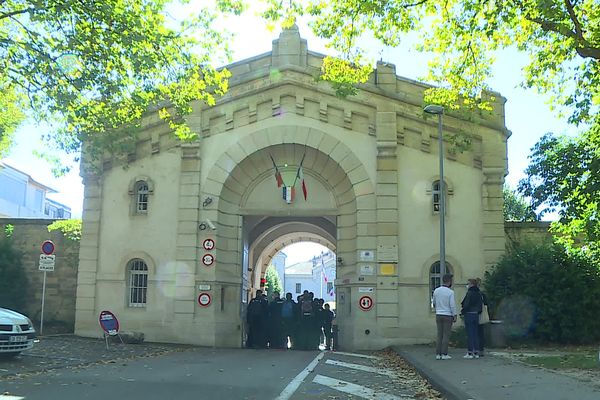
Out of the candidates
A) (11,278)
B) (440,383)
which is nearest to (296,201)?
(11,278)

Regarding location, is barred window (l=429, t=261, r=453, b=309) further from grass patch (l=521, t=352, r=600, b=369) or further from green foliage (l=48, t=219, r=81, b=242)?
green foliage (l=48, t=219, r=81, b=242)

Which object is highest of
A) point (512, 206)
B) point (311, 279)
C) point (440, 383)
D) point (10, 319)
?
point (512, 206)

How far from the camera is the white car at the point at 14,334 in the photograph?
11789 millimetres

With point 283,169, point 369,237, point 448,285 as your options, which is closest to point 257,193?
point 283,169

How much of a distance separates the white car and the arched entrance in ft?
24.9

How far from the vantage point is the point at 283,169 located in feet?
66.8

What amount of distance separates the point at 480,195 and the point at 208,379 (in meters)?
11.5

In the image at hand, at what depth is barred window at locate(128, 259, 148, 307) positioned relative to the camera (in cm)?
1948

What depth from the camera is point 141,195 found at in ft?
65.8

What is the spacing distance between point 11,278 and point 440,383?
16356 millimetres

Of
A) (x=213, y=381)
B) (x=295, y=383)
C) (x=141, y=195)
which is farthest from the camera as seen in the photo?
(x=141, y=195)

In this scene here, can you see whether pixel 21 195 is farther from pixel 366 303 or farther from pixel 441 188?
pixel 441 188

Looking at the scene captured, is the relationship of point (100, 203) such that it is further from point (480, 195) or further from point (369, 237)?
point (480, 195)

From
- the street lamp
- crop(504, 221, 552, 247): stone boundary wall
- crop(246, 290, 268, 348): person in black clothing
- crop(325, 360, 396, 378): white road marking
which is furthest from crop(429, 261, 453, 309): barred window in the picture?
crop(325, 360, 396, 378): white road marking
